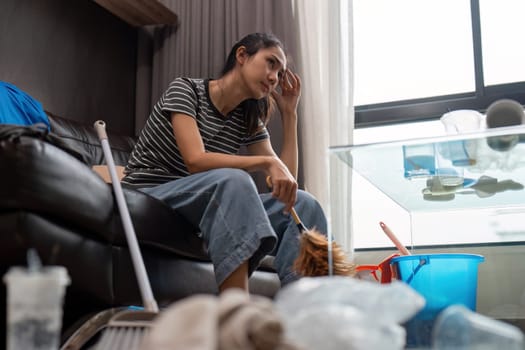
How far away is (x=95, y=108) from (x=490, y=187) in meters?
2.14

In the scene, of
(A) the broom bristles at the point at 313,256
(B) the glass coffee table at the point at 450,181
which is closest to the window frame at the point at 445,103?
(B) the glass coffee table at the point at 450,181

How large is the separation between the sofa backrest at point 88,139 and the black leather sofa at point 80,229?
78 centimetres

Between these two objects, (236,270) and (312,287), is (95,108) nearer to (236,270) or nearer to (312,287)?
(236,270)

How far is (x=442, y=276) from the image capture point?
1195 mm

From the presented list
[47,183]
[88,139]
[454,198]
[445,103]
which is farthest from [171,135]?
[445,103]

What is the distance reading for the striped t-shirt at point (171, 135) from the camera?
183 centimetres

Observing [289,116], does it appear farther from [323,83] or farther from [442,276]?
[442,276]

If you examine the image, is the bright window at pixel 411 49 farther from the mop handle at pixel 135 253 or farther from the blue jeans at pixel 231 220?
the mop handle at pixel 135 253

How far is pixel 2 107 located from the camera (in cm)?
197

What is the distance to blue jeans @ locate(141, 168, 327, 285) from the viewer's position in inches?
53.0

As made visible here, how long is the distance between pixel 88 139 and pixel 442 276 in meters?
1.63

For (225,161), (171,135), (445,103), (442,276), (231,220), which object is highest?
(445,103)

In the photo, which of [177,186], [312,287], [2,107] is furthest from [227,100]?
[312,287]

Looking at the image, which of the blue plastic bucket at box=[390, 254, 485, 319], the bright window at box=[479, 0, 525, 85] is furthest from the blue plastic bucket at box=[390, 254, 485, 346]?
the bright window at box=[479, 0, 525, 85]
